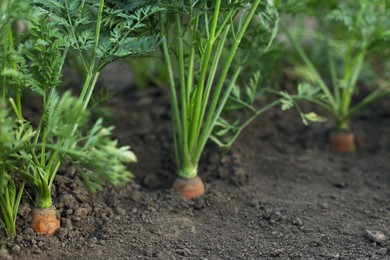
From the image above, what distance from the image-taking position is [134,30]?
2633 millimetres

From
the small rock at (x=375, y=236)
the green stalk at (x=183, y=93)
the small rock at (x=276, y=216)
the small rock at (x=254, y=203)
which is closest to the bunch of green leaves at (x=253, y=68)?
the green stalk at (x=183, y=93)

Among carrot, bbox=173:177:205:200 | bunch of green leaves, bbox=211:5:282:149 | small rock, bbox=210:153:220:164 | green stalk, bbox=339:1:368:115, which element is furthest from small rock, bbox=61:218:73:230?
green stalk, bbox=339:1:368:115

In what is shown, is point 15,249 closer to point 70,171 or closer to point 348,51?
point 70,171

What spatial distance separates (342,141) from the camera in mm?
3576

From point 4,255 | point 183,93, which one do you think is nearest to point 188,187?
point 183,93

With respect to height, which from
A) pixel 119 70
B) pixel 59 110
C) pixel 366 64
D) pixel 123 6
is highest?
pixel 123 6

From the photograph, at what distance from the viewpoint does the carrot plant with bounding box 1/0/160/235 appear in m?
2.16

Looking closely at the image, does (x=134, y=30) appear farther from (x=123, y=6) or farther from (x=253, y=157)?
(x=253, y=157)

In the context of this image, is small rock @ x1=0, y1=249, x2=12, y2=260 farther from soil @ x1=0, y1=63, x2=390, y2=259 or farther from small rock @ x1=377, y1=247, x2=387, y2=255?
small rock @ x1=377, y1=247, x2=387, y2=255

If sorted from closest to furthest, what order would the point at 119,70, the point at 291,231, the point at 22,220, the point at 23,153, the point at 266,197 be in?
the point at 23,153 < the point at 22,220 < the point at 291,231 < the point at 266,197 < the point at 119,70

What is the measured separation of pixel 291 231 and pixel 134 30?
40.9 inches

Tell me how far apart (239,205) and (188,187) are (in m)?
0.24

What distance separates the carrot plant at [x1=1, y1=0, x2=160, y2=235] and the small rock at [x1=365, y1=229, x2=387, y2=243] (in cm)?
100

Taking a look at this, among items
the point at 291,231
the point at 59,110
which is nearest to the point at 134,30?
the point at 59,110
